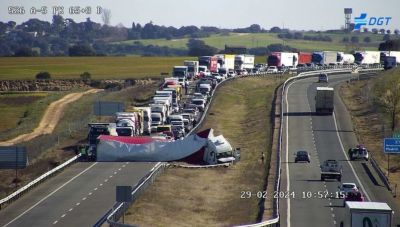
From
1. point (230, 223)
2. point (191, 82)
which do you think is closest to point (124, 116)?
point (230, 223)

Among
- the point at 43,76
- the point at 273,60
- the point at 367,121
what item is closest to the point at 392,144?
the point at 367,121

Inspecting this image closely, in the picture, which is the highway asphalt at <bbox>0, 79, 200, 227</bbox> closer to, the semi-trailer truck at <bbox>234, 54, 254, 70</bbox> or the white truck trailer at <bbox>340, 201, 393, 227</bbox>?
the white truck trailer at <bbox>340, 201, 393, 227</bbox>

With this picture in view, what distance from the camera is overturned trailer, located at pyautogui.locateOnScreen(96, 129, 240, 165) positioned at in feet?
227

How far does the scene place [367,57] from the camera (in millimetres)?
192875

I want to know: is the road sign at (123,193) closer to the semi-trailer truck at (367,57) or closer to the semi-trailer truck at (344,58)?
the semi-trailer truck at (344,58)

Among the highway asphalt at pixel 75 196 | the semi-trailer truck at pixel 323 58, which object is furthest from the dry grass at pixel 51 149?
the semi-trailer truck at pixel 323 58

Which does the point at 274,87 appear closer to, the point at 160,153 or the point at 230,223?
the point at 160,153

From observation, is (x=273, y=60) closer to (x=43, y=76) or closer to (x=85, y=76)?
(x=85, y=76)

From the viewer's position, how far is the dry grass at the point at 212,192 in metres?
49.7

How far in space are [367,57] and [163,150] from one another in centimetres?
12789

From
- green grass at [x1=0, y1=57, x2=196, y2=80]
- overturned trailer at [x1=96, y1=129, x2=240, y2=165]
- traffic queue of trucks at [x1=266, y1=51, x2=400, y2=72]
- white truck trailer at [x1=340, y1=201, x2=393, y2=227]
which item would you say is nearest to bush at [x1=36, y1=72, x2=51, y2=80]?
green grass at [x1=0, y1=57, x2=196, y2=80]

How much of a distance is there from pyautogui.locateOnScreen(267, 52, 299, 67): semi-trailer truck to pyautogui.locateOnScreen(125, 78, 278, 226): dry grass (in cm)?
6976

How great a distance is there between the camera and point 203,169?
220 ft

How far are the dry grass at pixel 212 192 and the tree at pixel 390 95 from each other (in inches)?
498
